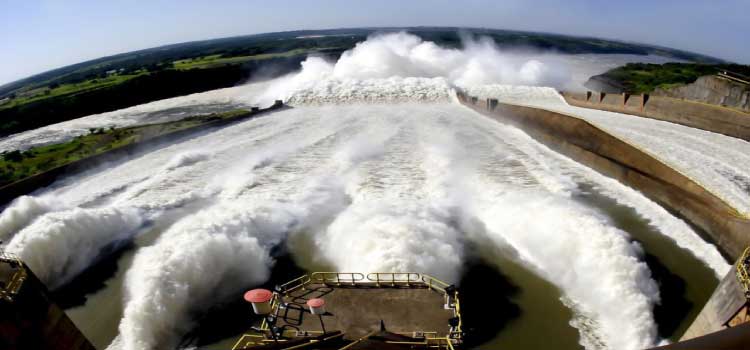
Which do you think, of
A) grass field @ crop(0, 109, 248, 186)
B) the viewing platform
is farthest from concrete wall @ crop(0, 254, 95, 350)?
grass field @ crop(0, 109, 248, 186)

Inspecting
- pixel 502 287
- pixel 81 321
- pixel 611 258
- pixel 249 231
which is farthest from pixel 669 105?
pixel 81 321

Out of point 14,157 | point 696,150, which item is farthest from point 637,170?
point 14,157

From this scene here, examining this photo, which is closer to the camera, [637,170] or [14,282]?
[14,282]

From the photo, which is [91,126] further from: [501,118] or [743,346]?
[743,346]

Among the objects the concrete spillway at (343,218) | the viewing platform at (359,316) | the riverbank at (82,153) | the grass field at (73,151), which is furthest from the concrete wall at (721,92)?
the grass field at (73,151)

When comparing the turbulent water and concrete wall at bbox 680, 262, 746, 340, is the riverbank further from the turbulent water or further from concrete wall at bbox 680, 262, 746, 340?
concrete wall at bbox 680, 262, 746, 340

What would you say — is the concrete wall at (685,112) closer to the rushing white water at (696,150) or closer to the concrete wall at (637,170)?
the rushing white water at (696,150)

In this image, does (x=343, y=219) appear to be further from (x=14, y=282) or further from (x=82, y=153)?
(x=82, y=153)
